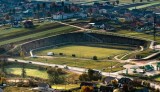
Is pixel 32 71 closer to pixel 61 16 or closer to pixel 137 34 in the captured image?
pixel 137 34

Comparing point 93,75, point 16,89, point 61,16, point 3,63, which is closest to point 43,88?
point 16,89

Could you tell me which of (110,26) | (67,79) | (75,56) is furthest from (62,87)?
(110,26)

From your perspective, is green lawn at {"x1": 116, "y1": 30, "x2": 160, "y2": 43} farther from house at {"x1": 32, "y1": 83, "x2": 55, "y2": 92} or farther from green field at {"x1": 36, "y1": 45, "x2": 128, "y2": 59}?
house at {"x1": 32, "y1": 83, "x2": 55, "y2": 92}

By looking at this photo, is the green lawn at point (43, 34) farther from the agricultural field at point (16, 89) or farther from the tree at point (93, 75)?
the agricultural field at point (16, 89)

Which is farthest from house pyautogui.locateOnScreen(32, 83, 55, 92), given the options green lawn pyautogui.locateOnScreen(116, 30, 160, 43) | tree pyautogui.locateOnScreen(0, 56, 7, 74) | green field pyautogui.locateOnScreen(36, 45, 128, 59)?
green lawn pyautogui.locateOnScreen(116, 30, 160, 43)

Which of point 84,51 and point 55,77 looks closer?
point 55,77
